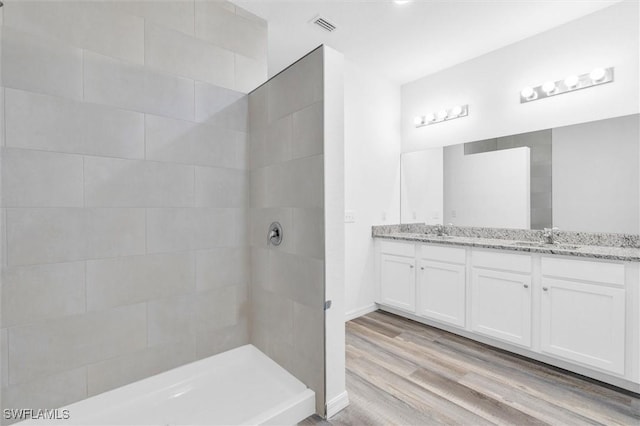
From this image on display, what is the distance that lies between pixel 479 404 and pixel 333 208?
146 centimetres

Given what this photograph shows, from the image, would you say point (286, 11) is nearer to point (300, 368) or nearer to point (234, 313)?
point (234, 313)

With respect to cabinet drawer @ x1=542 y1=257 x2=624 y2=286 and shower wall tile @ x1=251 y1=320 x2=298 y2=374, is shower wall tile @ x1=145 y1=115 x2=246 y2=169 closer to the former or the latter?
shower wall tile @ x1=251 y1=320 x2=298 y2=374

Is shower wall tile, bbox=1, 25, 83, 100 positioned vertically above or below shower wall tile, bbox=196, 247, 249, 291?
above

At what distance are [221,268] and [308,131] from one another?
114 cm

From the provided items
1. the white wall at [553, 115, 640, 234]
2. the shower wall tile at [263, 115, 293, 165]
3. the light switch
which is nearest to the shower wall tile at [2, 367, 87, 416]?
the shower wall tile at [263, 115, 293, 165]

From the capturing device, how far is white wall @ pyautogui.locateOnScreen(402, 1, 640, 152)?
2197 millimetres

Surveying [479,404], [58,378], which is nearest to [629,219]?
[479,404]

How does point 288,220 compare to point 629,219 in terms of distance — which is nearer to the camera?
point 288,220

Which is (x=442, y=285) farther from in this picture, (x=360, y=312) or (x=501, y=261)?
(x=360, y=312)

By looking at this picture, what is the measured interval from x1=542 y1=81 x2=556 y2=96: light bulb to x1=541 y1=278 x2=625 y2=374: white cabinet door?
1.60 meters

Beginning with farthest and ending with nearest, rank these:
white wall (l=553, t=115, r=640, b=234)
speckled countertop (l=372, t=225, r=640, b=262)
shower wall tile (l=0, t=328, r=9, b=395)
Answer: white wall (l=553, t=115, r=640, b=234), speckled countertop (l=372, t=225, r=640, b=262), shower wall tile (l=0, t=328, r=9, b=395)

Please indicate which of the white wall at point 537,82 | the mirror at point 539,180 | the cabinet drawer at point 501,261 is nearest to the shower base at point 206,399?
the cabinet drawer at point 501,261

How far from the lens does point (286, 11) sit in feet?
7.24

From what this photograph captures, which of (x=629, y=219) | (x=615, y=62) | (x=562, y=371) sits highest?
(x=615, y=62)
